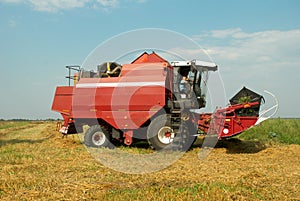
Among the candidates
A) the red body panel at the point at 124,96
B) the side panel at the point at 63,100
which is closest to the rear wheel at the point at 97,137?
the red body panel at the point at 124,96

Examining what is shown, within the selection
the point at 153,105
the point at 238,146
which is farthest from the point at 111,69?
the point at 238,146

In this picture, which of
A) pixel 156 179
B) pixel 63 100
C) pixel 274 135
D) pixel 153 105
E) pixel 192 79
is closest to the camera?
pixel 156 179

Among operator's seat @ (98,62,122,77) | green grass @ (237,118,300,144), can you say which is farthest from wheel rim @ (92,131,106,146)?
green grass @ (237,118,300,144)

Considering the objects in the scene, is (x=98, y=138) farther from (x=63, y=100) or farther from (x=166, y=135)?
(x=166, y=135)

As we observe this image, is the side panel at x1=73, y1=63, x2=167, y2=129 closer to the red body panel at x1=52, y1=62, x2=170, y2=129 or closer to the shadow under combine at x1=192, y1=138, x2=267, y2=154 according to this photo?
the red body panel at x1=52, y1=62, x2=170, y2=129

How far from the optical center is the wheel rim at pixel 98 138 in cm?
1221

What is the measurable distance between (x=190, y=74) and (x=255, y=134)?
6.22 metres

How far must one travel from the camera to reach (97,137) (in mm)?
12320

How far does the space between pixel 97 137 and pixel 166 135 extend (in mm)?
2582

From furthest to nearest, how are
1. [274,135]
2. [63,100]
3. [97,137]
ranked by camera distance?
[274,135] → [63,100] → [97,137]

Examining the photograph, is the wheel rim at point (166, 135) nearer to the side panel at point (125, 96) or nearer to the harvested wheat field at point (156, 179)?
the side panel at point (125, 96)

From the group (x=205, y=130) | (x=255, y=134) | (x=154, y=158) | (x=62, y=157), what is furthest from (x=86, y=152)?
(x=255, y=134)

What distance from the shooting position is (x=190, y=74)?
1184cm

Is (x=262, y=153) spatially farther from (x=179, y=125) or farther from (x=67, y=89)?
(x=67, y=89)
